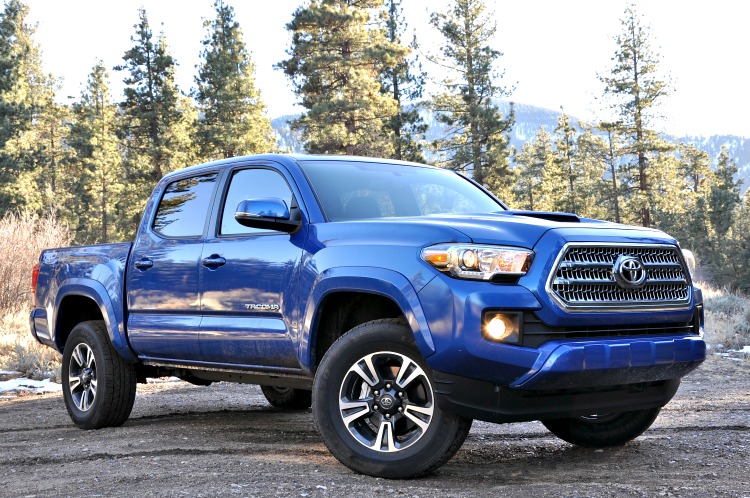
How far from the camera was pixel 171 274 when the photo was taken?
5914 millimetres

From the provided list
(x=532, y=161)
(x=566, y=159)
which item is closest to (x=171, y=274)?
(x=566, y=159)

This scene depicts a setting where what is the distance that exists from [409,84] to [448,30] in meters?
3.42

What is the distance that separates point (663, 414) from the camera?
6.90 m

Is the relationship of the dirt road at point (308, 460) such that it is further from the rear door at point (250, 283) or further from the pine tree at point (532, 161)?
the pine tree at point (532, 161)

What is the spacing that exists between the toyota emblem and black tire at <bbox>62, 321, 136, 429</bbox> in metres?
4.25

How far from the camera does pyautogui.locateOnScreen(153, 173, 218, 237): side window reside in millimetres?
5984

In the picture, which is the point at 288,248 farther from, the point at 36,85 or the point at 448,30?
the point at 36,85

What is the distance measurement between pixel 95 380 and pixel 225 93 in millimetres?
38389

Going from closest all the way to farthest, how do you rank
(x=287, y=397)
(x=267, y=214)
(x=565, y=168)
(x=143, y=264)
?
(x=267, y=214) → (x=143, y=264) → (x=287, y=397) → (x=565, y=168)

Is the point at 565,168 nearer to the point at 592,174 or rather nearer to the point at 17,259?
the point at 592,174

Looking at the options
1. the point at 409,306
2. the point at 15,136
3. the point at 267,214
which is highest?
the point at 15,136

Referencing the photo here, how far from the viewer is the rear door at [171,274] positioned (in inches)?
226

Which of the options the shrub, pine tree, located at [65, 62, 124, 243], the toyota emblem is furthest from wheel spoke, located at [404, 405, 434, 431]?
pine tree, located at [65, 62, 124, 243]

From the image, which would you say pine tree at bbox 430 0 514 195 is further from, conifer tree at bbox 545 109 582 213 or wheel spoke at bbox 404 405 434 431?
wheel spoke at bbox 404 405 434 431
